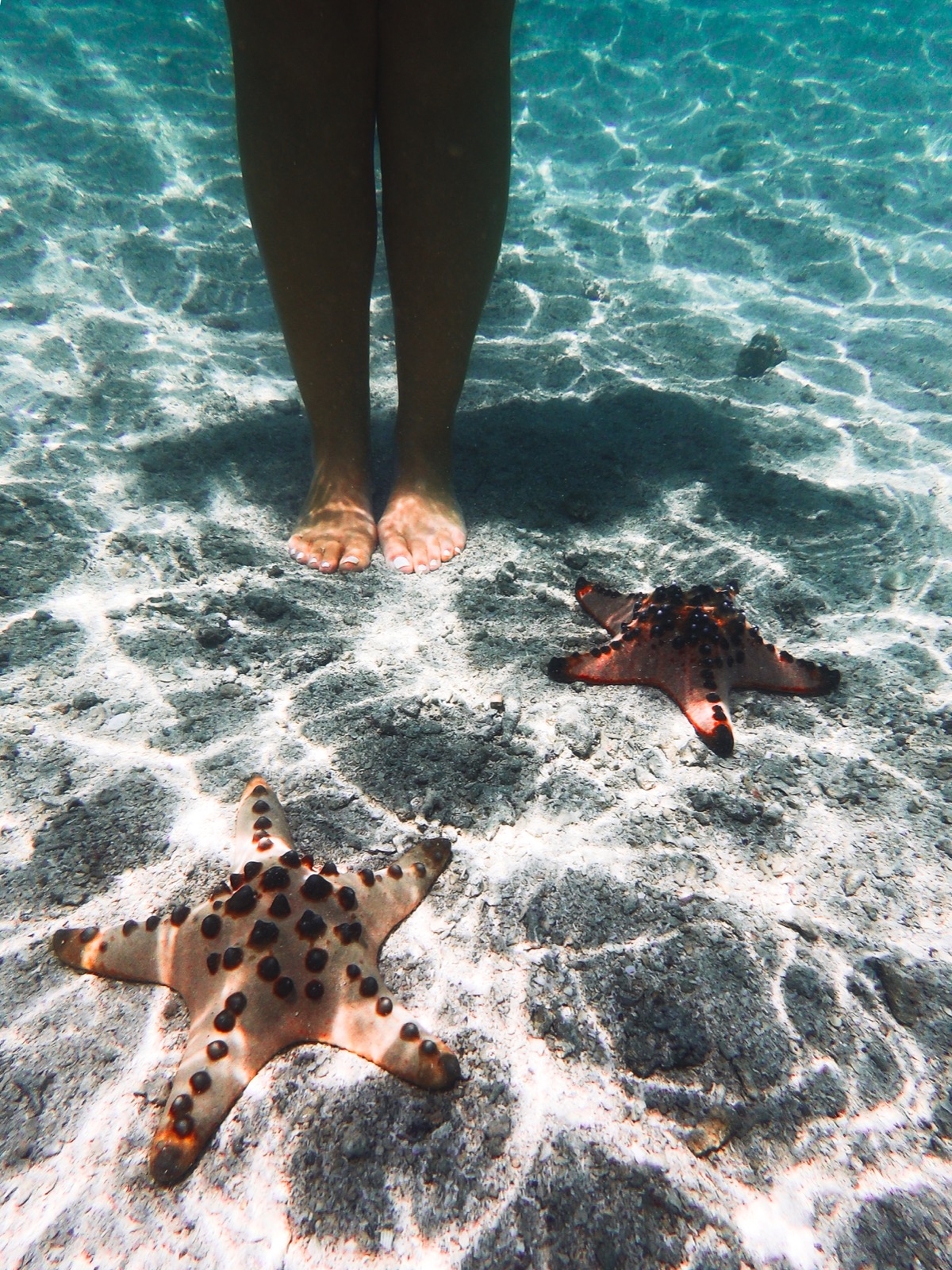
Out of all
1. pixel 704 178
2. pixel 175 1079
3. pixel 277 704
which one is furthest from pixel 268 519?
pixel 704 178

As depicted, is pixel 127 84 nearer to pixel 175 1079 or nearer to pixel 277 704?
pixel 277 704

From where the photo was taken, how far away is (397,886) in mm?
1897

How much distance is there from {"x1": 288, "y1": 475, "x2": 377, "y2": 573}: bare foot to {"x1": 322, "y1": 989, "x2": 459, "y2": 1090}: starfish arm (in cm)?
211

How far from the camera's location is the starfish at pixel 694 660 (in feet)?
8.37

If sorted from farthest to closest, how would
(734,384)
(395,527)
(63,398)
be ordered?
(734,384)
(63,398)
(395,527)

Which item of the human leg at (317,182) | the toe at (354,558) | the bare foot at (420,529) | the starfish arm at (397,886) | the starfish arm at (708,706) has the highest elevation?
the human leg at (317,182)

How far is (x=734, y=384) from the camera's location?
5.36m

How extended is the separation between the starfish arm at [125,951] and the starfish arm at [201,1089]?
197mm

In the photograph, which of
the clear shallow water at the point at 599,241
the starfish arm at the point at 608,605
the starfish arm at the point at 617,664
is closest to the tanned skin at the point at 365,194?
the starfish arm at the point at 608,605

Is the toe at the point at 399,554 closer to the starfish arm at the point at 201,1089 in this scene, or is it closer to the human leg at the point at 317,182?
the human leg at the point at 317,182

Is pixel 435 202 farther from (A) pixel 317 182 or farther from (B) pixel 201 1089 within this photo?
(B) pixel 201 1089

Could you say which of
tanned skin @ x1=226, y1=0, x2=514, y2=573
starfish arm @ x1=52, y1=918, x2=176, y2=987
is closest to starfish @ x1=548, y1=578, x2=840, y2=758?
tanned skin @ x1=226, y1=0, x2=514, y2=573

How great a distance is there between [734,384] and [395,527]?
3.71 metres

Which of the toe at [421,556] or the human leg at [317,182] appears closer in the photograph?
the human leg at [317,182]
